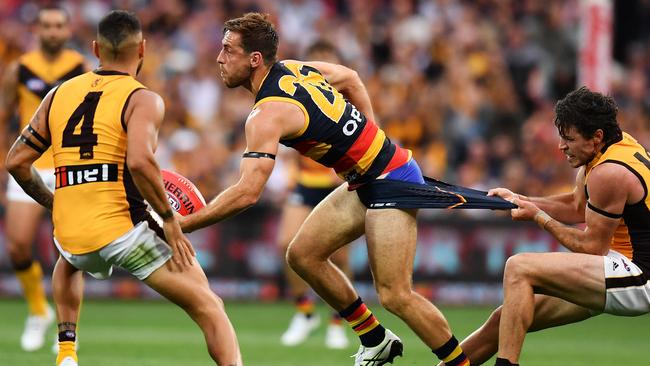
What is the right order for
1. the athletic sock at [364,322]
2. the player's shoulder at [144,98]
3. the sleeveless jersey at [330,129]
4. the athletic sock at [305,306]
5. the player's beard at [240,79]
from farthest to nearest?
1. the athletic sock at [305,306]
2. the athletic sock at [364,322]
3. the player's beard at [240,79]
4. the sleeveless jersey at [330,129]
5. the player's shoulder at [144,98]

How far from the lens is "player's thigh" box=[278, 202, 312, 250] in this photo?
12430mm

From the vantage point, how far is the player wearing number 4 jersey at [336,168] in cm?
760

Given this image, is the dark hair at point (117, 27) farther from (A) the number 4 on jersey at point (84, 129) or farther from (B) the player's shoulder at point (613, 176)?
(B) the player's shoulder at point (613, 176)

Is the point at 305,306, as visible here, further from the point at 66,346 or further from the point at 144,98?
the point at 144,98

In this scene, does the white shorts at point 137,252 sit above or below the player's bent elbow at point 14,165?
below

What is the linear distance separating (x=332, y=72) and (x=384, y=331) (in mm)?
1960

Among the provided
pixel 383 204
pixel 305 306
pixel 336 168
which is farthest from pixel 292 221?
pixel 383 204

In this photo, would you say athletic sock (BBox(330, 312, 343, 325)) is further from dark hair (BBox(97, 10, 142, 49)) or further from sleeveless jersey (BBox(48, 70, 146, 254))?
dark hair (BBox(97, 10, 142, 49))

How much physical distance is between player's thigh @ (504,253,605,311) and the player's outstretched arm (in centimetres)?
171

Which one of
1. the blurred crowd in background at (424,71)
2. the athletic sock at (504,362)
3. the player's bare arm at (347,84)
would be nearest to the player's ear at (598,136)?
the athletic sock at (504,362)

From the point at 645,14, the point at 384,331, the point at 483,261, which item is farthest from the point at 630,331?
the point at 645,14

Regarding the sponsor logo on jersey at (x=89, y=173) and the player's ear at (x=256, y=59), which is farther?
the player's ear at (x=256, y=59)

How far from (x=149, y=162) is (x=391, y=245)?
1.91 metres

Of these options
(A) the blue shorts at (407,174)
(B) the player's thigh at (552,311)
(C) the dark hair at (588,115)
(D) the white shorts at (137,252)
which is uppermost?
(C) the dark hair at (588,115)
